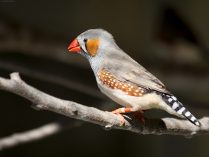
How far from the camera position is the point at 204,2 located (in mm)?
2736

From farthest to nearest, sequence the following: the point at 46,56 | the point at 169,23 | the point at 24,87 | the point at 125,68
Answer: the point at 169,23
the point at 46,56
the point at 125,68
the point at 24,87

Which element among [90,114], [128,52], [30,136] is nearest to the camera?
[90,114]

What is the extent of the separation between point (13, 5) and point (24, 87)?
1.61 m

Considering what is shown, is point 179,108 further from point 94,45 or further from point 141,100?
point 94,45

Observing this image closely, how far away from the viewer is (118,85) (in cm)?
139

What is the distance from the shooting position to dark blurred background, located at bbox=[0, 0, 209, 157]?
263cm

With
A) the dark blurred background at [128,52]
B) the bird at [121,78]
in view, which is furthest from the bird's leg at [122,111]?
the dark blurred background at [128,52]

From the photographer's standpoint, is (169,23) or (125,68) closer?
(125,68)

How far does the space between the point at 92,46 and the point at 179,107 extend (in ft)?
0.88

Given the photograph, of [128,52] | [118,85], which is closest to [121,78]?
[118,85]

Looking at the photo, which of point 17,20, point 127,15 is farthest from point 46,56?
point 127,15

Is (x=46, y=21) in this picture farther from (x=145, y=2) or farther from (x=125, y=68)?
(x=125, y=68)

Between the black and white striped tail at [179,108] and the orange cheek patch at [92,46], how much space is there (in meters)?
0.21

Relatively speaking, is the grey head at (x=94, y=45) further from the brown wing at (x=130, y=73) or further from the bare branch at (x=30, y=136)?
the bare branch at (x=30, y=136)
